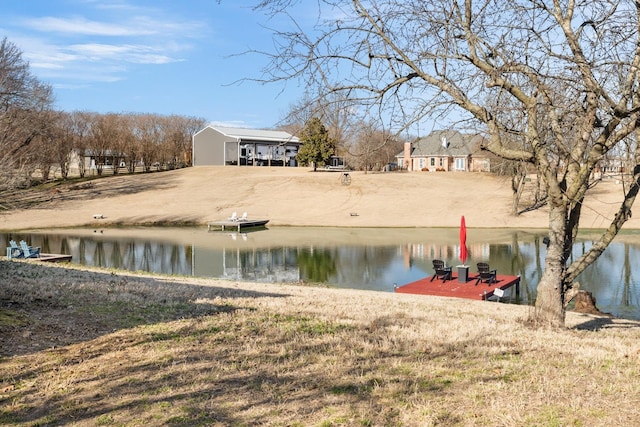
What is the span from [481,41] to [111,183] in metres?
61.7

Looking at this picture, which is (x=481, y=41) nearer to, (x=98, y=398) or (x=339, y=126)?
(x=339, y=126)

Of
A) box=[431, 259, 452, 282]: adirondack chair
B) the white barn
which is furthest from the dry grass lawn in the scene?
the white barn

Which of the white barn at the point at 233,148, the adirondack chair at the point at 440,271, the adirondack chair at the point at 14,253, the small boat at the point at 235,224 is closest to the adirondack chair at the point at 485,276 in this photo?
the adirondack chair at the point at 440,271

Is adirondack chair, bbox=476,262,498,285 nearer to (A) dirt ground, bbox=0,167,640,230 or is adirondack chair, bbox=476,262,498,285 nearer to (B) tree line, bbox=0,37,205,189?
(A) dirt ground, bbox=0,167,640,230

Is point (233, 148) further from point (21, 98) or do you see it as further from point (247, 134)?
point (21, 98)

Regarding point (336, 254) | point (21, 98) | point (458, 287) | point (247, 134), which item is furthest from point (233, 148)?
point (458, 287)

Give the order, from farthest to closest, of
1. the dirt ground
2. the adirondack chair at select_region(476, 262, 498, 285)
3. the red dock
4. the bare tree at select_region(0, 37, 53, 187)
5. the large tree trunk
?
1. the dirt ground
2. the bare tree at select_region(0, 37, 53, 187)
3. the adirondack chair at select_region(476, 262, 498, 285)
4. the red dock
5. the large tree trunk

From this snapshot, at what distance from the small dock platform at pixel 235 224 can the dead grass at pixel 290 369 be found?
32.9m

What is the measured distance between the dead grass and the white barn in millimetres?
69770

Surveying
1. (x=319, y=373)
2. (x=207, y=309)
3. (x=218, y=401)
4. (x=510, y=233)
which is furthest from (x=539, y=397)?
(x=510, y=233)

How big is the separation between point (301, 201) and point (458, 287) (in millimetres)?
34971

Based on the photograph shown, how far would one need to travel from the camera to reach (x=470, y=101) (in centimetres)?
840

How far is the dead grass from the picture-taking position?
4.77 metres

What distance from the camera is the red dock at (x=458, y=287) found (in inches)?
707
